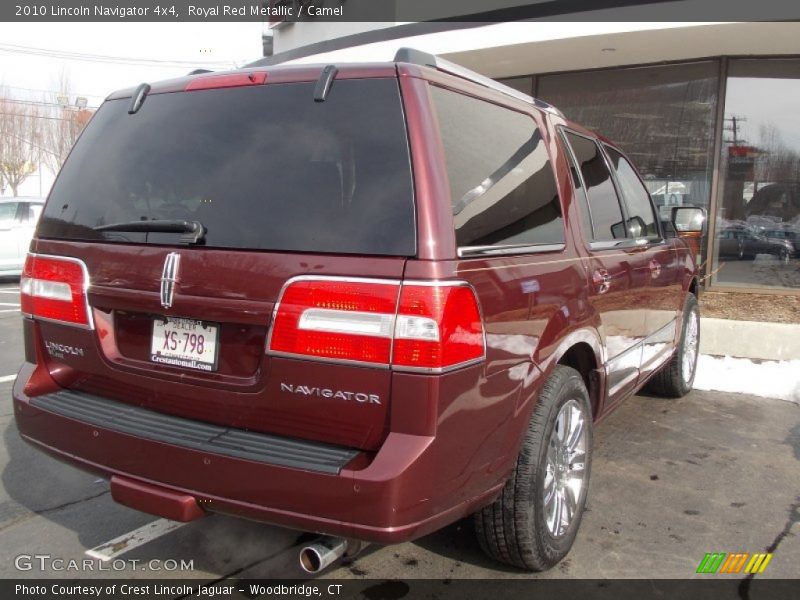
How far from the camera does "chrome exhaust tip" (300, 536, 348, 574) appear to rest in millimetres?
2277

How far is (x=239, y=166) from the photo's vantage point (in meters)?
2.46

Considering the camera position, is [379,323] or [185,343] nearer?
[379,323]

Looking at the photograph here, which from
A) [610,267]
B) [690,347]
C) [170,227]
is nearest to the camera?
[170,227]

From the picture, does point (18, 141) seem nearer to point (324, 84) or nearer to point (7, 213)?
point (7, 213)

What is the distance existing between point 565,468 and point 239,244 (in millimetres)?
1724

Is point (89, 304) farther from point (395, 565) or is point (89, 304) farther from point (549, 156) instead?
point (549, 156)

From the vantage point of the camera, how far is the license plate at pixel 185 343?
7.93 ft

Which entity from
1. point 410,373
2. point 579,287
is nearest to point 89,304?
point 410,373

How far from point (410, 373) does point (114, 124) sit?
5.68 ft

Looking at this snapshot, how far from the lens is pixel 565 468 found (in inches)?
120

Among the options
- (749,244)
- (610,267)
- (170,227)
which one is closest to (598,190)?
(610,267)

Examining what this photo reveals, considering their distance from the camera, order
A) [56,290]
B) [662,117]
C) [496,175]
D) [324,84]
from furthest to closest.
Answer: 1. [662,117]
2. [56,290]
3. [496,175]
4. [324,84]

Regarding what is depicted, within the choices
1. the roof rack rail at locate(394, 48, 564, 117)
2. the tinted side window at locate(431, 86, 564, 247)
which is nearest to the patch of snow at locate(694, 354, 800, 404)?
the tinted side window at locate(431, 86, 564, 247)

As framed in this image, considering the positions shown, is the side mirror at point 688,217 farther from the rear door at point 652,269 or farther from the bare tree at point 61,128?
the bare tree at point 61,128
